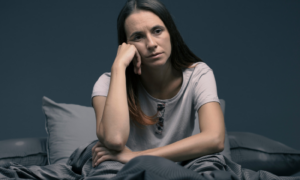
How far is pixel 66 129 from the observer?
1.83 meters

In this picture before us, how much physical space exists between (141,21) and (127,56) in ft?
0.61

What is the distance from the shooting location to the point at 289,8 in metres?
2.64

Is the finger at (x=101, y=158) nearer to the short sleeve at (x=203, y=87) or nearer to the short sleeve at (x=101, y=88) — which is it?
the short sleeve at (x=101, y=88)

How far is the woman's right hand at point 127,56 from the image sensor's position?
1370 mm

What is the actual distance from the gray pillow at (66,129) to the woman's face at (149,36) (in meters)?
0.71

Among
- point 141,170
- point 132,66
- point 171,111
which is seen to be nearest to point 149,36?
point 132,66

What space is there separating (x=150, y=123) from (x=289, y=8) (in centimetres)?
199

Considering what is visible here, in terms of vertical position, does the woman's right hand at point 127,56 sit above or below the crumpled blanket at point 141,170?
above

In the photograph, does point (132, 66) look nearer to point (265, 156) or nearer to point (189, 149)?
point (189, 149)

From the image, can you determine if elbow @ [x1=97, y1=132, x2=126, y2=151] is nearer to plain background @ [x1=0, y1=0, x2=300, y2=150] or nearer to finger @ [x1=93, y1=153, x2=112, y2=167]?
finger @ [x1=93, y1=153, x2=112, y2=167]

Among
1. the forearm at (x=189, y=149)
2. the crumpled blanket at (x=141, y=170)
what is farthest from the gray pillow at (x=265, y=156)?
the forearm at (x=189, y=149)

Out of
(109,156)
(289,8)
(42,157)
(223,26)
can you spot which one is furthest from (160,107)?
(289,8)

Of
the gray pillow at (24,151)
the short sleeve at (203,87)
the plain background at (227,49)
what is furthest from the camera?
the plain background at (227,49)

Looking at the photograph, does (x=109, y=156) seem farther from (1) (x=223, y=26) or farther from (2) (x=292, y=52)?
(2) (x=292, y=52)
